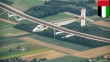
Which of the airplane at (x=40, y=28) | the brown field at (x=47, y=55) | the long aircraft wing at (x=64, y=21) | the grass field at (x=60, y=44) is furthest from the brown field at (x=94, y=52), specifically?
the airplane at (x=40, y=28)

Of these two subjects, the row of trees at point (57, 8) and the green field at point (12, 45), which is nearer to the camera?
the green field at point (12, 45)

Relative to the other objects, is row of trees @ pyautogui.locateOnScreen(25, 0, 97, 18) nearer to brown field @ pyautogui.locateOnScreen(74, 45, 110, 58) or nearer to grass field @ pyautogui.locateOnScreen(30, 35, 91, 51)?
grass field @ pyautogui.locateOnScreen(30, 35, 91, 51)

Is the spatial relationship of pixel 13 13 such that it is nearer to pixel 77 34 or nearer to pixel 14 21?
pixel 14 21

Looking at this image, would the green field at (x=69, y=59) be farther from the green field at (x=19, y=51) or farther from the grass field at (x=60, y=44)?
the green field at (x=19, y=51)

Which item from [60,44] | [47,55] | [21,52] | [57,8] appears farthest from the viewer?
[57,8]

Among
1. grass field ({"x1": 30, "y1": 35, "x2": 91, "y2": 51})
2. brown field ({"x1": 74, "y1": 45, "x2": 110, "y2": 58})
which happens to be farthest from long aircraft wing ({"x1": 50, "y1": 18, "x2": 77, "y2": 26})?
brown field ({"x1": 74, "y1": 45, "x2": 110, "y2": 58})

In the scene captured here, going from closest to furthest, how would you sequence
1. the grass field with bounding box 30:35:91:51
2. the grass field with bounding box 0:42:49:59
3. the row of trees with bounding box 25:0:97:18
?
the grass field with bounding box 0:42:49:59, the grass field with bounding box 30:35:91:51, the row of trees with bounding box 25:0:97:18

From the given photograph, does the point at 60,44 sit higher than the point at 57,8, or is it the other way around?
the point at 57,8

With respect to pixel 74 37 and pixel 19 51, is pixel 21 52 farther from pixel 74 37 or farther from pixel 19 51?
pixel 74 37

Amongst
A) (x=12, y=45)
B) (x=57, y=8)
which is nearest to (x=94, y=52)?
(x=57, y=8)
